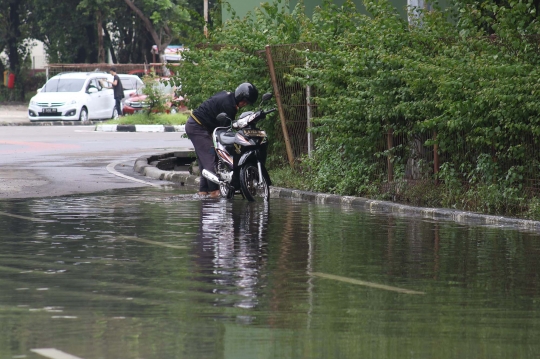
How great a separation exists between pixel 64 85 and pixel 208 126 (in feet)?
89.7

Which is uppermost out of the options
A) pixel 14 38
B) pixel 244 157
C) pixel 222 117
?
pixel 14 38

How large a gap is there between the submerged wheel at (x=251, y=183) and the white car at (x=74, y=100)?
89.3 feet

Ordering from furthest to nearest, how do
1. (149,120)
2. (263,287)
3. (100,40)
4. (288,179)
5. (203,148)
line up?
(100,40) < (149,120) < (288,179) < (203,148) < (263,287)

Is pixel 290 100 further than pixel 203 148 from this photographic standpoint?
Yes

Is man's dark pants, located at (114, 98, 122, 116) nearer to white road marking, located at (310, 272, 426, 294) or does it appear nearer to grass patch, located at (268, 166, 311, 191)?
grass patch, located at (268, 166, 311, 191)

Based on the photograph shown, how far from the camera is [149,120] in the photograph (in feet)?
134

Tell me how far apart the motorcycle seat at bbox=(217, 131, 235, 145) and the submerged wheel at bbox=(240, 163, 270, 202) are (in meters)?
0.47

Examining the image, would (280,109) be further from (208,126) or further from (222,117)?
(222,117)

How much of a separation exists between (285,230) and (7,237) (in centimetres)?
290

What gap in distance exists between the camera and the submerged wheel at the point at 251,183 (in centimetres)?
1678

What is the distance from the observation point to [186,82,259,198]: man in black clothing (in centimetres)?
1734

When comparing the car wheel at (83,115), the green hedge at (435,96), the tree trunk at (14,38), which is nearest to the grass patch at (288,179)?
the green hedge at (435,96)

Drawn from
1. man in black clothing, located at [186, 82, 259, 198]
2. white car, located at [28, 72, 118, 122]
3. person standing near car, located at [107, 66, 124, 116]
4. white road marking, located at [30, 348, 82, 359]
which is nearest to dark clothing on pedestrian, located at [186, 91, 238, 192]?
man in black clothing, located at [186, 82, 259, 198]

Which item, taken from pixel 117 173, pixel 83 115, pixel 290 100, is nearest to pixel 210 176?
pixel 290 100
